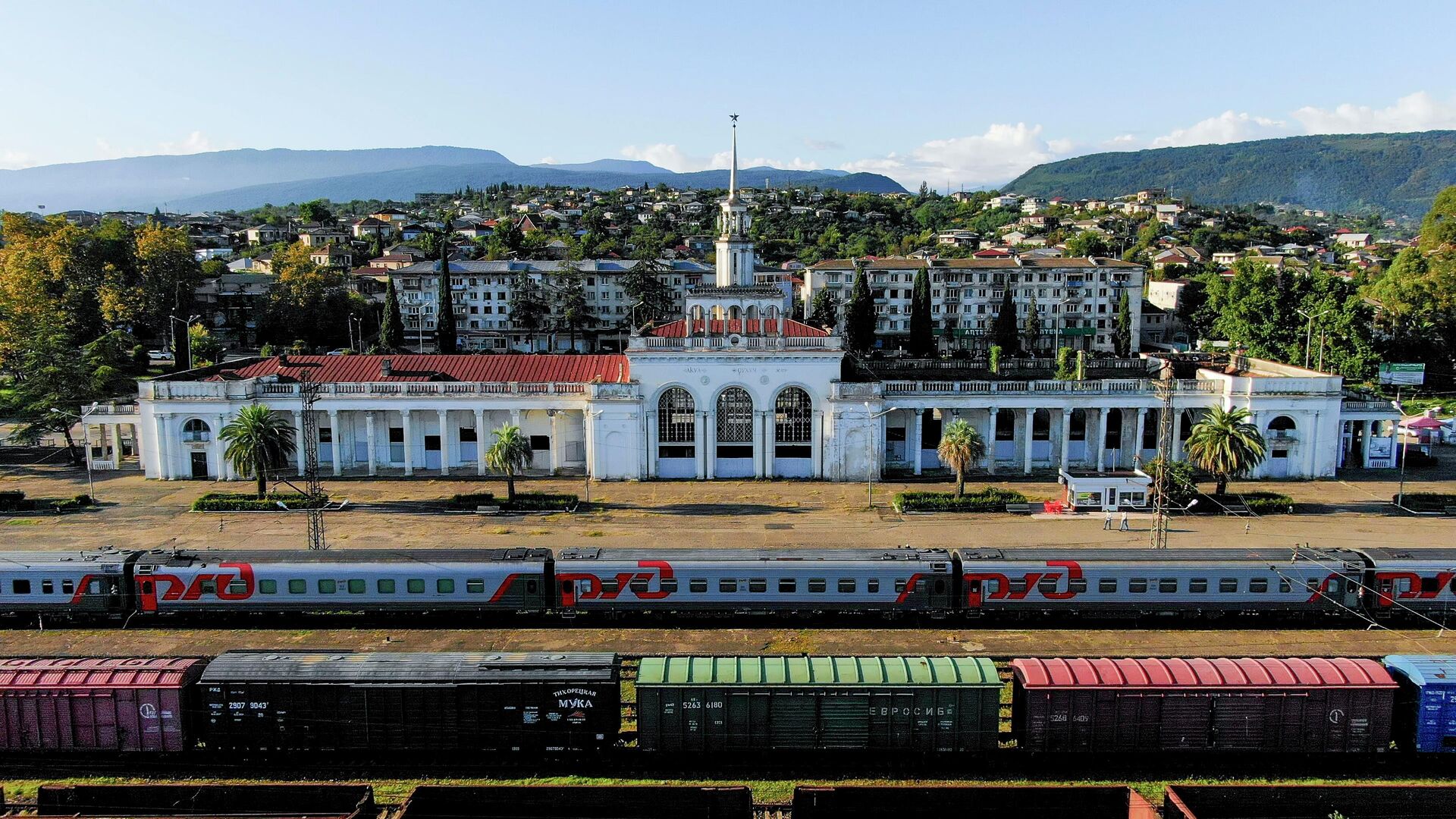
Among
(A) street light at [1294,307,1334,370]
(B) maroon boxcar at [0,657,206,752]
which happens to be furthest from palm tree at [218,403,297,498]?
(A) street light at [1294,307,1334,370]

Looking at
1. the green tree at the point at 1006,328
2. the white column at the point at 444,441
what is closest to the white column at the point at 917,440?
the white column at the point at 444,441

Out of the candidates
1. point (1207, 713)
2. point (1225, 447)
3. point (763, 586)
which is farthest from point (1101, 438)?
point (1207, 713)

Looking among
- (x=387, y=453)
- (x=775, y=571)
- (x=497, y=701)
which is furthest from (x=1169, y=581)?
(x=387, y=453)

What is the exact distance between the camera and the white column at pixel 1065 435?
6266cm

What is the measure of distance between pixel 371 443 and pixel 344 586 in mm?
28532

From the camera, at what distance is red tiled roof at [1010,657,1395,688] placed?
85.3 ft

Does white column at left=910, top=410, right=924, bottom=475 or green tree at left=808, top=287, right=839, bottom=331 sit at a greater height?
green tree at left=808, top=287, right=839, bottom=331

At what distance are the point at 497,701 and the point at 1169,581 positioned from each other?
2370cm

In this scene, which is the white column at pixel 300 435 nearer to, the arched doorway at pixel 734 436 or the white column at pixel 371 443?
the white column at pixel 371 443

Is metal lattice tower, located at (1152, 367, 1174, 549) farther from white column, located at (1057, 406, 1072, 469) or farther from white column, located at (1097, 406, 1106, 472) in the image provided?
white column, located at (1057, 406, 1072, 469)

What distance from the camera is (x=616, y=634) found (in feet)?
117

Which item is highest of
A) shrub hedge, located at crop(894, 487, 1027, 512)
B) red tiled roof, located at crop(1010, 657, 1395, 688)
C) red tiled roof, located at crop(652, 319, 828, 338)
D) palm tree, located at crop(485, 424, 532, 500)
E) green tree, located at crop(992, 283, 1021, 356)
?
red tiled roof, located at crop(652, 319, 828, 338)

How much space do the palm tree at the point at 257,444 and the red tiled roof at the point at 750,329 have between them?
71.1 feet

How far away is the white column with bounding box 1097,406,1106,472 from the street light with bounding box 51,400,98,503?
58.6m
